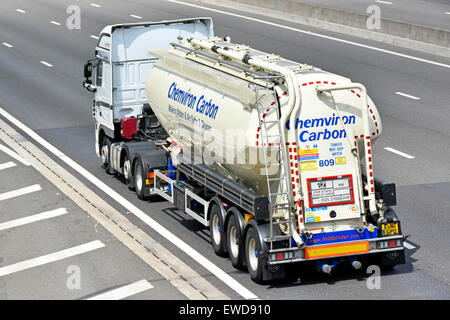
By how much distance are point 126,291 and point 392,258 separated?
14.9 ft

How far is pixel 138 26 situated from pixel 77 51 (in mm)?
18402

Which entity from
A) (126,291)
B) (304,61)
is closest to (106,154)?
(126,291)

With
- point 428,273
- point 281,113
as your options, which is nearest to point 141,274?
point 281,113

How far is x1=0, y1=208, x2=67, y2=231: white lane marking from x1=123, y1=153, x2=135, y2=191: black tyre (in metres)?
2.09

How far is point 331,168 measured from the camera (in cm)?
1573

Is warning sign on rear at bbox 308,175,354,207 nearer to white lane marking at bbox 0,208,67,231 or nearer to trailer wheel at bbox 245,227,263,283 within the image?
trailer wheel at bbox 245,227,263,283

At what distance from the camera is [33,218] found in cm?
2012

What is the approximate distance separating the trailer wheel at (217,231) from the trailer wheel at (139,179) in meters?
3.95

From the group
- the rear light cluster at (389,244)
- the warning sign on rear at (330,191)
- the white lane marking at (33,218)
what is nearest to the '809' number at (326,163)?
the warning sign on rear at (330,191)

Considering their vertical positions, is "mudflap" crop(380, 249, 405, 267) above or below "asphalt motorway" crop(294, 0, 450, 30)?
below

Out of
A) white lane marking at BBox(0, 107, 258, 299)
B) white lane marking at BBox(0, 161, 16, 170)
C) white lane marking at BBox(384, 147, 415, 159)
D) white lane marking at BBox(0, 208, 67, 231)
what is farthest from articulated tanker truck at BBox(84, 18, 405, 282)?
white lane marking at BBox(0, 161, 16, 170)

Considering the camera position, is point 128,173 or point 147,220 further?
point 128,173

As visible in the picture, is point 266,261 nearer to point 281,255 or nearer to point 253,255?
point 281,255

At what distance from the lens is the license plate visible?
15.8m
